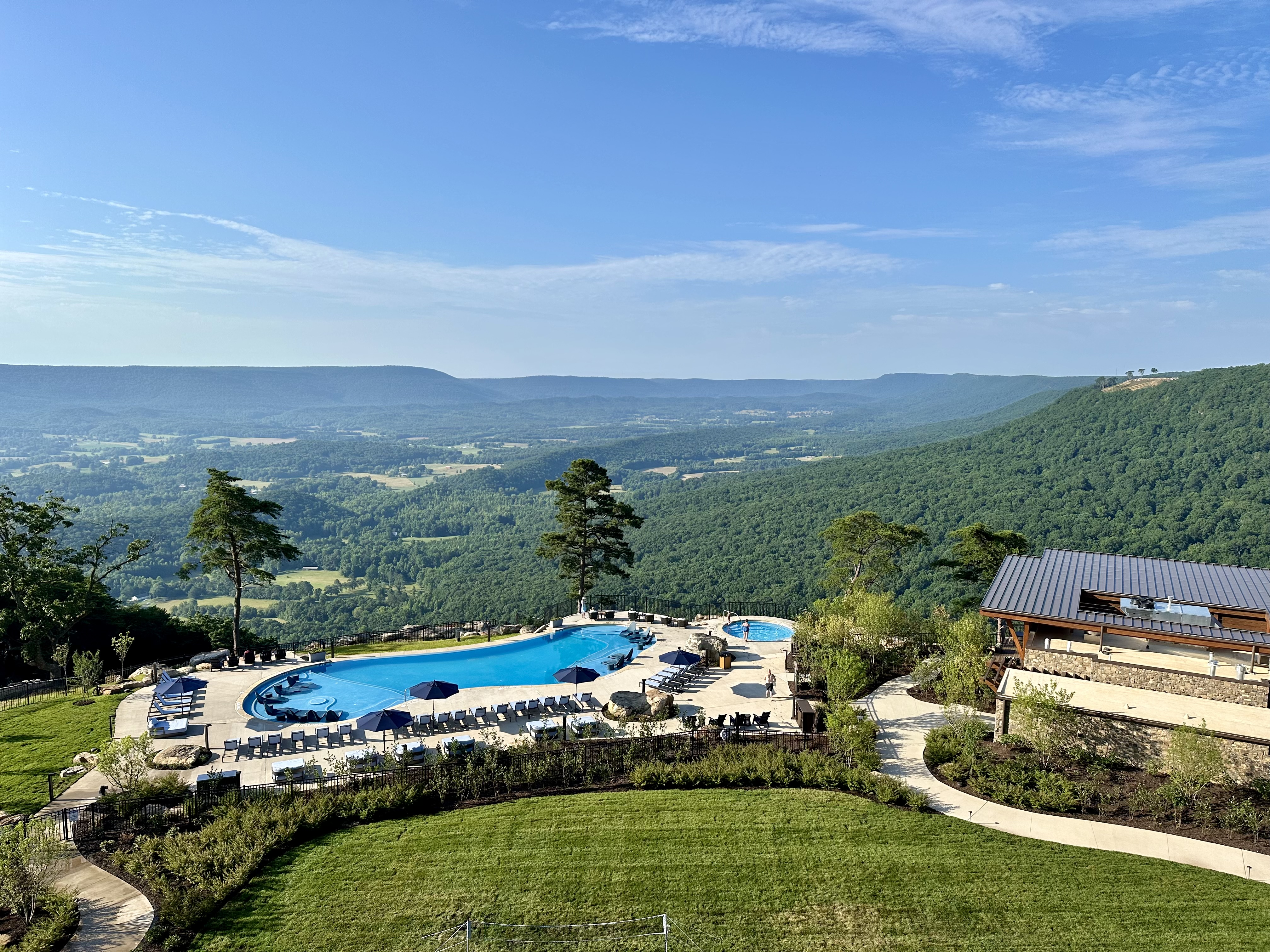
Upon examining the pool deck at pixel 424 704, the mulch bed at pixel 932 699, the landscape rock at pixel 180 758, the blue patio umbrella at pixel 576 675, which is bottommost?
the pool deck at pixel 424 704

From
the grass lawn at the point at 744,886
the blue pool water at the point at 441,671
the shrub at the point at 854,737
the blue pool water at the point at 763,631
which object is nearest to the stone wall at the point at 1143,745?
the grass lawn at the point at 744,886

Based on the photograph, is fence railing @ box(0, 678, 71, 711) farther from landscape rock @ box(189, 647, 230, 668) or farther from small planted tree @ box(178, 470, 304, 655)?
small planted tree @ box(178, 470, 304, 655)

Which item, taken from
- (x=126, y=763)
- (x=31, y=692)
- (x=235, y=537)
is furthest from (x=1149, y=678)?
(x=31, y=692)

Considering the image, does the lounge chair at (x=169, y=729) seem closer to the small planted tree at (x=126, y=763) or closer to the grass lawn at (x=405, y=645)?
the small planted tree at (x=126, y=763)

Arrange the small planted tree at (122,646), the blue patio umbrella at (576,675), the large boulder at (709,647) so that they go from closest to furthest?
1. the blue patio umbrella at (576,675)
2. the small planted tree at (122,646)
3. the large boulder at (709,647)

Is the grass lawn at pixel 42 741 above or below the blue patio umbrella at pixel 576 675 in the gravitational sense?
below

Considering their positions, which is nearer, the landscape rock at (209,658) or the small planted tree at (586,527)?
the landscape rock at (209,658)

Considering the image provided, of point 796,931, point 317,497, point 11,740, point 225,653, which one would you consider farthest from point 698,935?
point 317,497
